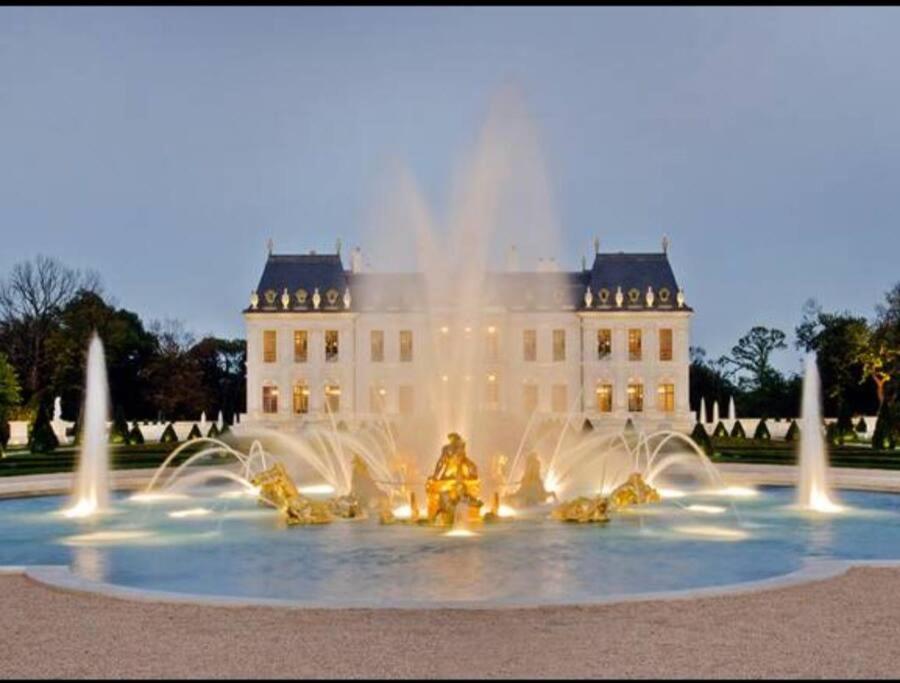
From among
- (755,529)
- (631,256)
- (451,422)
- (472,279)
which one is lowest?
(755,529)

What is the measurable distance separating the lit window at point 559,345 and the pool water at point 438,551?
4515 cm

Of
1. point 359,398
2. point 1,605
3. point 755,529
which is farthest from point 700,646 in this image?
point 359,398

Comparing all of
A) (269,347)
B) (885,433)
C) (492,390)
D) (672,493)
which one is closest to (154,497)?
(672,493)

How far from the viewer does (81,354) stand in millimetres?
62469

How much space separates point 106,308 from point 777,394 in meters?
48.2

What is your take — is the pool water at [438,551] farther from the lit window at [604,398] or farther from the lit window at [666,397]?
the lit window at [666,397]

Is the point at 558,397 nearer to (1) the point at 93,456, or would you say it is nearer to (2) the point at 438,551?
(1) the point at 93,456

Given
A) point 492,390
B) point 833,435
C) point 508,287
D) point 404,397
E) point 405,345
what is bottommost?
point 833,435

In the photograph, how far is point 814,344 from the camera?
234 feet

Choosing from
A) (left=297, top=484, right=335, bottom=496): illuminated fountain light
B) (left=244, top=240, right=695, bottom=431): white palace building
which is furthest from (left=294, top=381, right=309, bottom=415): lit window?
(left=297, top=484, right=335, bottom=496): illuminated fountain light

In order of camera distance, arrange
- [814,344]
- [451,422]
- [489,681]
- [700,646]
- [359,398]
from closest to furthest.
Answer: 1. [489,681]
2. [700,646]
3. [451,422]
4. [359,398]
5. [814,344]

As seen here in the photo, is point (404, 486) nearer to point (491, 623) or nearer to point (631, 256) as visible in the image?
point (491, 623)

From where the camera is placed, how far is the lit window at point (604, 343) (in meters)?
64.2

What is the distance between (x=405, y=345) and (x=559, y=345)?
33.7ft
